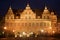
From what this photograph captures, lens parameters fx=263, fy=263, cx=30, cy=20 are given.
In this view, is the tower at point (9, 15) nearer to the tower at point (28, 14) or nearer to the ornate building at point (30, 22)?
the ornate building at point (30, 22)

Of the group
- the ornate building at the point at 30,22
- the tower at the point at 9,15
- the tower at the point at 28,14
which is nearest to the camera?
the ornate building at the point at 30,22

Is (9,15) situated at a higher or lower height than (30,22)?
higher

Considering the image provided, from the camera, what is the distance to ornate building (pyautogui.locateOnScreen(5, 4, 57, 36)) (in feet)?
192

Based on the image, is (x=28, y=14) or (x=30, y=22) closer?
(x=30, y=22)

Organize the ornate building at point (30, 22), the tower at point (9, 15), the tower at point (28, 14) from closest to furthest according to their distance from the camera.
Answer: the ornate building at point (30, 22) → the tower at point (28, 14) → the tower at point (9, 15)

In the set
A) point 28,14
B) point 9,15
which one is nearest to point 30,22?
point 28,14

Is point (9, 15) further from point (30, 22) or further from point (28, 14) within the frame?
point (30, 22)

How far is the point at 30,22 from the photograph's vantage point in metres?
59.4

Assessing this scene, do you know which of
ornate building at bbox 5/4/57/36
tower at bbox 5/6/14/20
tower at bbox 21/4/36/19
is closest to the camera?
ornate building at bbox 5/4/57/36

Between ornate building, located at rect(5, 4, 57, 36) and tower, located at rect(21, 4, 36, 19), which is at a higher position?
tower, located at rect(21, 4, 36, 19)

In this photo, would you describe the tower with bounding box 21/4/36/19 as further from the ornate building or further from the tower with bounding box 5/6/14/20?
the tower with bounding box 5/6/14/20

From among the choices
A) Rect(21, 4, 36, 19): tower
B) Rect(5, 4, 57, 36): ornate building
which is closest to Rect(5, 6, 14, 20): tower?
Rect(5, 4, 57, 36): ornate building

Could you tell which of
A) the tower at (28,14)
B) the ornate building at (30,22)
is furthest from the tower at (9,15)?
the tower at (28,14)

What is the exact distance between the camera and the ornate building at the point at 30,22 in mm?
58656
